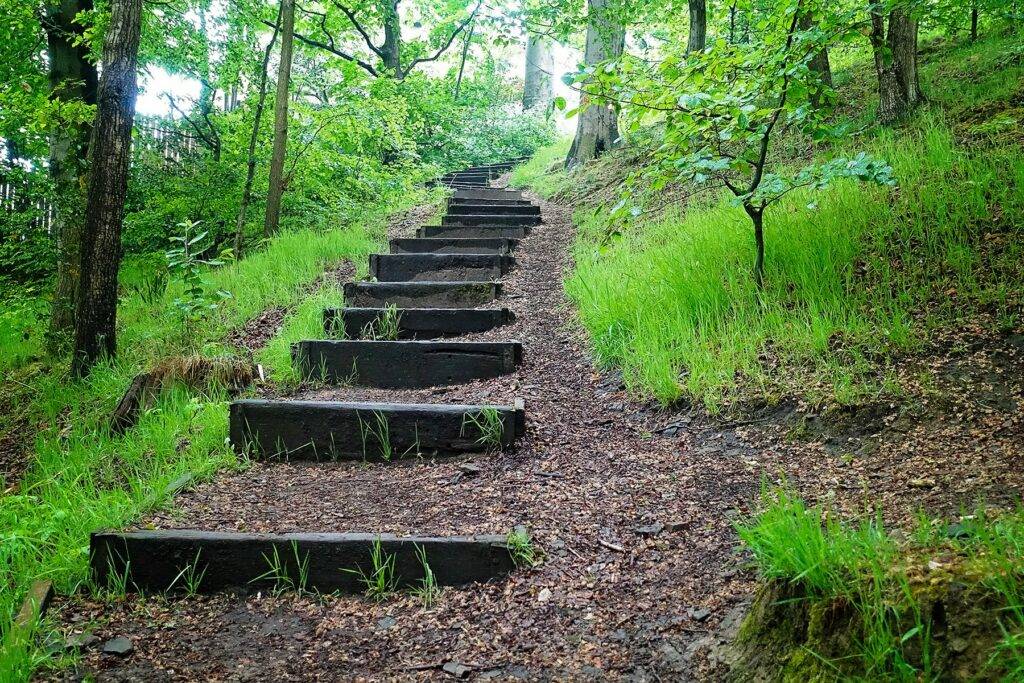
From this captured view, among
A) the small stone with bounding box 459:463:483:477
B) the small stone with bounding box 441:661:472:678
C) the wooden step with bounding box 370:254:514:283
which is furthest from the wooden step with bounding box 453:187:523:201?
the small stone with bounding box 441:661:472:678

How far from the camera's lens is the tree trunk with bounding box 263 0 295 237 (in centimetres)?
775

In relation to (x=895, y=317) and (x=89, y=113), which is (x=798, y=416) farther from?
(x=89, y=113)

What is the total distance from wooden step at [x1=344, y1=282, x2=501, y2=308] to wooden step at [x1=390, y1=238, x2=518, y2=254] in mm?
1331

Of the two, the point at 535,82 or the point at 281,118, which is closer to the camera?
the point at 281,118

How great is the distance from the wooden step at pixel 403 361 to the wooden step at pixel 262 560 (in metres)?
1.87

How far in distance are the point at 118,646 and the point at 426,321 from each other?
319cm

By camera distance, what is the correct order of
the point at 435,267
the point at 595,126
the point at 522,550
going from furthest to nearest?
the point at 595,126 < the point at 435,267 < the point at 522,550

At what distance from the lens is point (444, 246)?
279 inches

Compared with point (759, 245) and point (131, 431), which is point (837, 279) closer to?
point (759, 245)

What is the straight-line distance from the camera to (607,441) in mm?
3314

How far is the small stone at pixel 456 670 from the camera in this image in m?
2.00

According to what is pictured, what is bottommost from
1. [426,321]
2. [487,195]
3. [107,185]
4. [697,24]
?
[426,321]

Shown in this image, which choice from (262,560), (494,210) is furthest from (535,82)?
(262,560)

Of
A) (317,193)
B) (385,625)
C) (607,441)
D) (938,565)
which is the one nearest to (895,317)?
(607,441)
